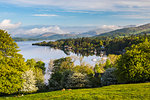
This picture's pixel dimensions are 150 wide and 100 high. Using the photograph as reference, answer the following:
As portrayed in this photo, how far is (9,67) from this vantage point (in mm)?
35719

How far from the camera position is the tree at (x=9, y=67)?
34812mm

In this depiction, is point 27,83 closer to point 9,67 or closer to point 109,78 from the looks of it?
point 9,67

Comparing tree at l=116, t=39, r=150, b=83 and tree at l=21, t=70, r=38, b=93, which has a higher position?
tree at l=116, t=39, r=150, b=83

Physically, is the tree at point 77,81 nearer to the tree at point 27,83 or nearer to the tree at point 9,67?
the tree at point 27,83

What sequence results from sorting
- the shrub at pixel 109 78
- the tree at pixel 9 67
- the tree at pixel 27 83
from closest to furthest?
the tree at pixel 9 67 < the tree at pixel 27 83 < the shrub at pixel 109 78

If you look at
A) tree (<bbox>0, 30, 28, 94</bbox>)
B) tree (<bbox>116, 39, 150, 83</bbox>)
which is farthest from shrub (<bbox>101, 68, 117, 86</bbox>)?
tree (<bbox>0, 30, 28, 94</bbox>)

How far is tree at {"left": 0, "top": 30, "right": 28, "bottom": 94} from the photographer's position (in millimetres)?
34812

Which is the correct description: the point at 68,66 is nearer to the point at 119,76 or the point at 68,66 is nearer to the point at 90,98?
the point at 119,76

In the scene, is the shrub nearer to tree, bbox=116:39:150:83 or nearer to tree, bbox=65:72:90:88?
tree, bbox=65:72:90:88

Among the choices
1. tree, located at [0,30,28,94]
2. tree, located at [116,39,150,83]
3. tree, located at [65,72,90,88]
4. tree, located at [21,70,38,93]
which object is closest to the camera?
tree, located at [0,30,28,94]

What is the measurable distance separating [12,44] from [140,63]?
30.4 metres

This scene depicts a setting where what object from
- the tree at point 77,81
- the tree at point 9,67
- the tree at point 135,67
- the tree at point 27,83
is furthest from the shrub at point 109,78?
the tree at point 9,67

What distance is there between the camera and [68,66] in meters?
62.6

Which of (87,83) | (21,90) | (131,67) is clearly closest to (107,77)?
(87,83)
